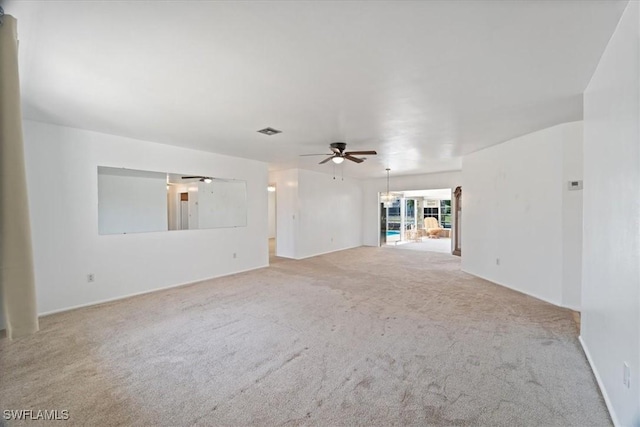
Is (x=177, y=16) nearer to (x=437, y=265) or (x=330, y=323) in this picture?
(x=330, y=323)

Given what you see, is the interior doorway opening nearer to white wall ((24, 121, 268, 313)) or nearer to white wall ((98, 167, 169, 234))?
white wall ((24, 121, 268, 313))

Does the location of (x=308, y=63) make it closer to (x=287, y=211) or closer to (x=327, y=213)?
(x=287, y=211)

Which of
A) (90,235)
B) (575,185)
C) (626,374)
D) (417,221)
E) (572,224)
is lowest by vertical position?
(626,374)

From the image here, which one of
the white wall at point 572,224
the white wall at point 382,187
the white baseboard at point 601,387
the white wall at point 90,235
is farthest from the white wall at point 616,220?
the white wall at point 382,187

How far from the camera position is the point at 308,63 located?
2.14m

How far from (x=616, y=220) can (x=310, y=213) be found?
21.1 ft

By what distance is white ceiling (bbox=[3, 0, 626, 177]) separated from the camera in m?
1.61

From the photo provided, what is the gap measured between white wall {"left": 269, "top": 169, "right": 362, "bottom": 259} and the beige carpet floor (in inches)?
137

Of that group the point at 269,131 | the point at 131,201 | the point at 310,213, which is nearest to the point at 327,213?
the point at 310,213

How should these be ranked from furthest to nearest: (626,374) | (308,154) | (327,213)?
(327,213)
(308,154)
(626,374)

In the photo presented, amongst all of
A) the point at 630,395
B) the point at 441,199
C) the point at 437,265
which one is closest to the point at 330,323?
the point at 630,395

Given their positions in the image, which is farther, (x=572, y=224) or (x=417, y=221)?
(x=417, y=221)

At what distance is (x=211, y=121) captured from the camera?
11.5 feet

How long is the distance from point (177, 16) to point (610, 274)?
10.1 feet
